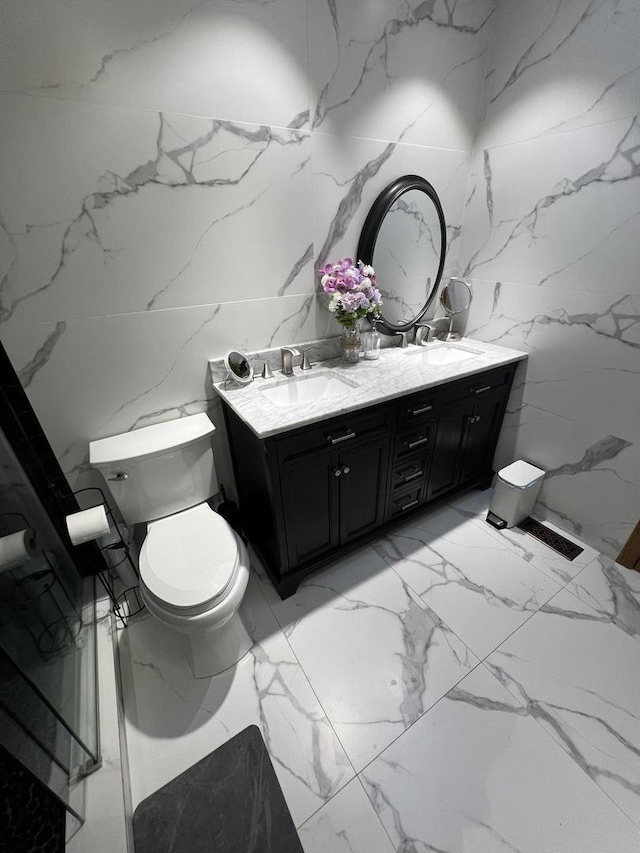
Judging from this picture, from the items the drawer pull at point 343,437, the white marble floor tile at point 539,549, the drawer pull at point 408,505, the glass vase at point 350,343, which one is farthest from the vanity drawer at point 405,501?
the glass vase at point 350,343

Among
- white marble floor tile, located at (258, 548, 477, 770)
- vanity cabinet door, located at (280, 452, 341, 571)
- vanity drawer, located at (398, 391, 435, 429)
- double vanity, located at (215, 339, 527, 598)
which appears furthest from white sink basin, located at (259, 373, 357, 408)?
A: white marble floor tile, located at (258, 548, 477, 770)

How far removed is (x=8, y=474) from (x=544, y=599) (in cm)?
214

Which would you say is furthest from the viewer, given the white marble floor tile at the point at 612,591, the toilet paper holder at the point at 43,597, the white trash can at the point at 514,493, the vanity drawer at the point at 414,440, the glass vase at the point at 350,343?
the white trash can at the point at 514,493

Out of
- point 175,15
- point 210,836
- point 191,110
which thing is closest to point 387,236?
point 191,110

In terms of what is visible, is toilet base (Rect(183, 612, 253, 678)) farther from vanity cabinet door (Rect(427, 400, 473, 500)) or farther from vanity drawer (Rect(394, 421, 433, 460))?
vanity cabinet door (Rect(427, 400, 473, 500))

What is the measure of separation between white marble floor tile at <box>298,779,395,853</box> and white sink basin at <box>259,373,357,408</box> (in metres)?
1.34

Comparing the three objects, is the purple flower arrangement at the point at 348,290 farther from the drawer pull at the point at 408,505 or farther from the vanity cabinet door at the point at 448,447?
the drawer pull at the point at 408,505

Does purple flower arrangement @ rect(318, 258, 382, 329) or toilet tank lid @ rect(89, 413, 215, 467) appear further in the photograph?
purple flower arrangement @ rect(318, 258, 382, 329)

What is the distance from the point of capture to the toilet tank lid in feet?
4.19

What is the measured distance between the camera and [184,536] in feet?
4.27

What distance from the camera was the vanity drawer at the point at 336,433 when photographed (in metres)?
1.25

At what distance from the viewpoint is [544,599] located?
1519mm

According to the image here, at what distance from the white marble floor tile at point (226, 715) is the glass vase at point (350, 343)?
1280 mm

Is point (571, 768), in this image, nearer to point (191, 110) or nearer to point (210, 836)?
point (210, 836)
